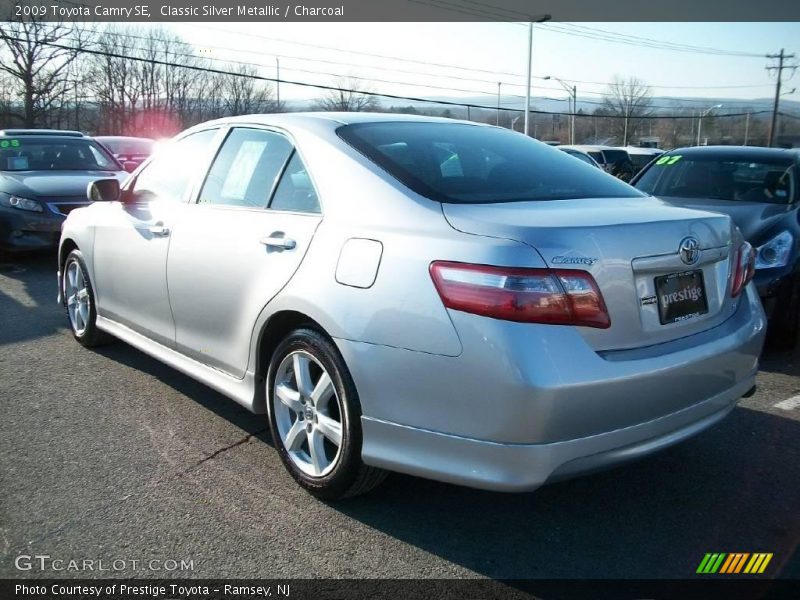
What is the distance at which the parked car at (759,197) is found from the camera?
4965 millimetres

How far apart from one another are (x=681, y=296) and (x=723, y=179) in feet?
14.4

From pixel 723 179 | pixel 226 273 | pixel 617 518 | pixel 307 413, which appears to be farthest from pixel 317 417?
pixel 723 179

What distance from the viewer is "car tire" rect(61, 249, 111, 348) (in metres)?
4.87

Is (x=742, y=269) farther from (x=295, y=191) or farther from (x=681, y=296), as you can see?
(x=295, y=191)

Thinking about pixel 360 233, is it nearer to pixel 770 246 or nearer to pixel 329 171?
pixel 329 171

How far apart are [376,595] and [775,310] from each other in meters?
3.95

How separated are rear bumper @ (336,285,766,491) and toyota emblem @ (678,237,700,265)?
298mm

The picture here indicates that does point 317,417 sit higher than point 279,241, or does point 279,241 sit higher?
point 279,241

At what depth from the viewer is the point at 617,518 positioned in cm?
282

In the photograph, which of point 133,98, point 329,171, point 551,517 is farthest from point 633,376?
point 133,98

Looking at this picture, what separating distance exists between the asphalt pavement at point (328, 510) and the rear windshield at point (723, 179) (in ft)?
8.72

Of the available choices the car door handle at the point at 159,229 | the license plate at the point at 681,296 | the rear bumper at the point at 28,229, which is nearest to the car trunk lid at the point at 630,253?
the license plate at the point at 681,296

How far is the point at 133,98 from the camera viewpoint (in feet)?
186

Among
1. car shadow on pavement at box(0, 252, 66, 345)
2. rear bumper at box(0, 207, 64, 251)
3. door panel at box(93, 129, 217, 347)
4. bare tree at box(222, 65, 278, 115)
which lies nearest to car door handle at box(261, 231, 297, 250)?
door panel at box(93, 129, 217, 347)
